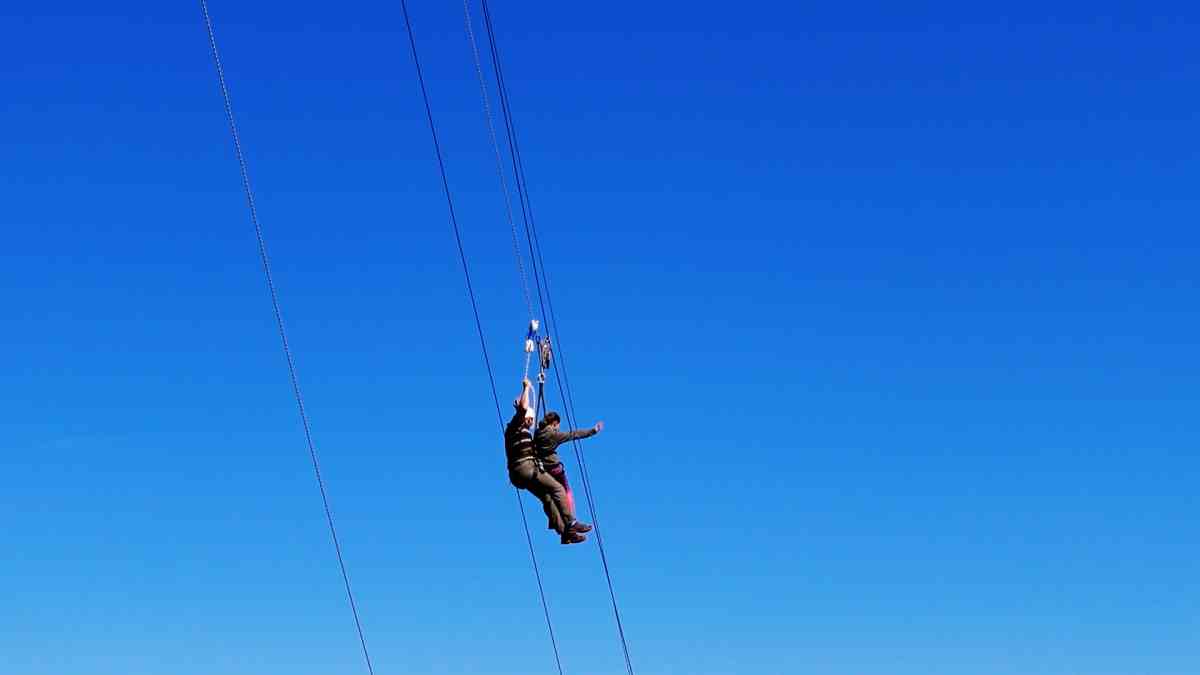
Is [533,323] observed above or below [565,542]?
above

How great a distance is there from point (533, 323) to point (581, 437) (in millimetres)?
1679

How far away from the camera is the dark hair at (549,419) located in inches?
1324

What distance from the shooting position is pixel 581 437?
111 ft

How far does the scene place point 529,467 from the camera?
33.7 metres

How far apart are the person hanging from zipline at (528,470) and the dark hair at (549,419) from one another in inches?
7.1

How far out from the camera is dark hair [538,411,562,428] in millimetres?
33625

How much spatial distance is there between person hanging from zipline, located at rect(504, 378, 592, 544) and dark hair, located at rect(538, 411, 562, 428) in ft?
0.59

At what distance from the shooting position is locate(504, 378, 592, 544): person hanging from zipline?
3369 cm

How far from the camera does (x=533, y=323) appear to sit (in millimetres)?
34562

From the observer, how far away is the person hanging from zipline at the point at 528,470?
1326 inches

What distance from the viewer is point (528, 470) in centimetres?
3366

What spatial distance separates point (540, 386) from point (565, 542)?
6.02ft

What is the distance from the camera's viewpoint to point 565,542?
112 ft

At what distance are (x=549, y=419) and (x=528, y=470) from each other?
25.0 inches
